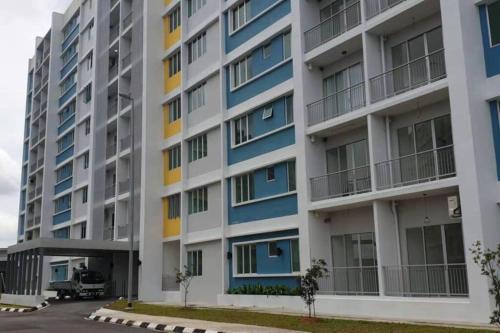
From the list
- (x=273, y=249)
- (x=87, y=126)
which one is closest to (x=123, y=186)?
(x=87, y=126)

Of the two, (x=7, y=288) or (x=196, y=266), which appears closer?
(x=196, y=266)

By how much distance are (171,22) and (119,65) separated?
768cm

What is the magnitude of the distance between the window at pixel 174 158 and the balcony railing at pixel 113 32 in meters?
14.6

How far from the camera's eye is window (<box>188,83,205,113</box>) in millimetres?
31330

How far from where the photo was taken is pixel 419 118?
64.4 ft

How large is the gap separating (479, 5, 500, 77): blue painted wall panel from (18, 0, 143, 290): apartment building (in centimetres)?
2386

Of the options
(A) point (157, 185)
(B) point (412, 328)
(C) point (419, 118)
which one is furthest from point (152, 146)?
(B) point (412, 328)

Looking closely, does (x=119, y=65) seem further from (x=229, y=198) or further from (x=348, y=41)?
(x=348, y=41)

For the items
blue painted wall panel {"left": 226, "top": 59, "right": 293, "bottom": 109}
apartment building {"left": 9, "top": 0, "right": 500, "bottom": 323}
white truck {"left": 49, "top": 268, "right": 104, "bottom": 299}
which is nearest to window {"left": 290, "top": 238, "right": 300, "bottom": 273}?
apartment building {"left": 9, "top": 0, "right": 500, "bottom": 323}

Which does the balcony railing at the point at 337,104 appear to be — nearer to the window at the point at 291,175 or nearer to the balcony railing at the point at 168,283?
the window at the point at 291,175

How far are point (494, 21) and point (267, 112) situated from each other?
11.3 metres

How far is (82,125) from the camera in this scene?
48.4m

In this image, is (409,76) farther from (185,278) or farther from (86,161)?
(86,161)

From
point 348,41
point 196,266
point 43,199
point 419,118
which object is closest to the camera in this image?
point 419,118
